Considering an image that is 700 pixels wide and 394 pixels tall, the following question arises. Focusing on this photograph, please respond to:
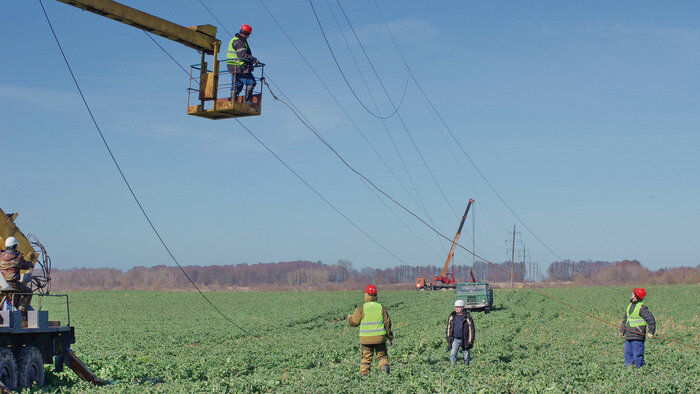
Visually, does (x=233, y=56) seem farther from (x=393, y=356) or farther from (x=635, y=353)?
(x=635, y=353)

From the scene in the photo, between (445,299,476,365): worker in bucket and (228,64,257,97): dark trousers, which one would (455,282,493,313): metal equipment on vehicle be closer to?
(445,299,476,365): worker in bucket

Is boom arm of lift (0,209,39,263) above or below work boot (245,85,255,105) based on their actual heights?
below

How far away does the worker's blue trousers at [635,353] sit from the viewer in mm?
15891

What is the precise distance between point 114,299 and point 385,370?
60934mm

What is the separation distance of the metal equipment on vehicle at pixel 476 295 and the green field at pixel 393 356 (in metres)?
1.68

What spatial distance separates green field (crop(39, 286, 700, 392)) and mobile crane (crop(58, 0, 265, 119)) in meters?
6.06

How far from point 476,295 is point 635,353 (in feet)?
89.1

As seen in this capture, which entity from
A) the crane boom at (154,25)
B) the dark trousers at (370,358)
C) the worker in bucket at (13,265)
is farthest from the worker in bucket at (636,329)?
the worker in bucket at (13,265)

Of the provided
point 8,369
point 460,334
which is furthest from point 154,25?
point 460,334

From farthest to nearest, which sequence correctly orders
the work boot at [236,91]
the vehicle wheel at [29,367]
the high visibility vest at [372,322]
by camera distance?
the work boot at [236,91] → the high visibility vest at [372,322] → the vehicle wheel at [29,367]

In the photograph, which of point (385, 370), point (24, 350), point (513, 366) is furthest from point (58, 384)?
point (513, 366)

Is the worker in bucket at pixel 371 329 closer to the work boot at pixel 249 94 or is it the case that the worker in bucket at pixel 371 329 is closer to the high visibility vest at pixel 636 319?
the high visibility vest at pixel 636 319

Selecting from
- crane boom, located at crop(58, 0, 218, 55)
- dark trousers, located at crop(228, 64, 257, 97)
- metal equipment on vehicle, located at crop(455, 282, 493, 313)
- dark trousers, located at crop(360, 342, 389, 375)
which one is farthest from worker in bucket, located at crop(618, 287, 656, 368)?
metal equipment on vehicle, located at crop(455, 282, 493, 313)

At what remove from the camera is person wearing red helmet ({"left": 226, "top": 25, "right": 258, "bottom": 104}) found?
17750mm
